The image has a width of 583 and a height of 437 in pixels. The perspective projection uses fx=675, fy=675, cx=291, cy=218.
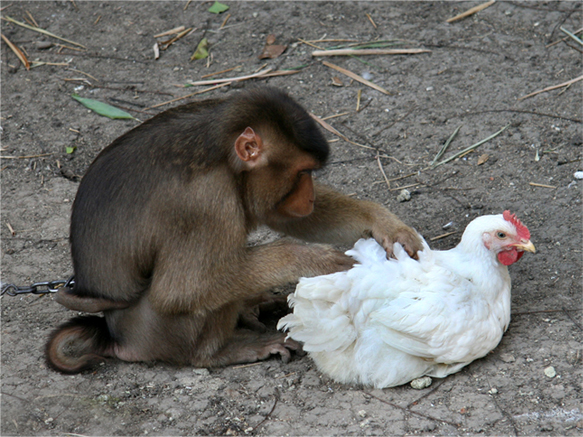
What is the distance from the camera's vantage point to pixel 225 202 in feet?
13.3

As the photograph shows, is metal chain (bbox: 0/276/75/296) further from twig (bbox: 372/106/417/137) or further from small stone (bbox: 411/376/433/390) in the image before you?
twig (bbox: 372/106/417/137)

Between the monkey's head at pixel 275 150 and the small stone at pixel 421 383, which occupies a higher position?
the monkey's head at pixel 275 150

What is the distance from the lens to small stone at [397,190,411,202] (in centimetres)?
559

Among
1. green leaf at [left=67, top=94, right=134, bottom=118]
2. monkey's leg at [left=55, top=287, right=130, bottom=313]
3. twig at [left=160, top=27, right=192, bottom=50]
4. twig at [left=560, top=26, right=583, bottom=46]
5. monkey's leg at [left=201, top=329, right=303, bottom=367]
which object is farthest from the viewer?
twig at [left=160, top=27, right=192, bottom=50]

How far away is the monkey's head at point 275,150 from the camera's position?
4.04 metres

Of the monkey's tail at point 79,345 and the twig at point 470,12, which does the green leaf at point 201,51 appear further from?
the monkey's tail at point 79,345

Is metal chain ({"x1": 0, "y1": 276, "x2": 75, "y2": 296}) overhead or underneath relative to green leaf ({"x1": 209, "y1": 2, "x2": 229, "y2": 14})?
underneath

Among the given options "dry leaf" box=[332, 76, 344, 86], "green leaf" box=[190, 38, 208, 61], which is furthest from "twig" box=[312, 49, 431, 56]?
"green leaf" box=[190, 38, 208, 61]

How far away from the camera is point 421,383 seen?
13.0ft

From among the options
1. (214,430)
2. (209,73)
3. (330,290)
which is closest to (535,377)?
(330,290)

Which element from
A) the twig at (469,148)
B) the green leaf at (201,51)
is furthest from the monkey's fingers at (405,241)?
the green leaf at (201,51)

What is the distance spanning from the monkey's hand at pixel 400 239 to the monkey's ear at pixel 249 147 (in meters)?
1.01

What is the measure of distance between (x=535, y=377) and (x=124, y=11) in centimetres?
649

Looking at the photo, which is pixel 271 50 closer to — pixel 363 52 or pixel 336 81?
pixel 336 81
